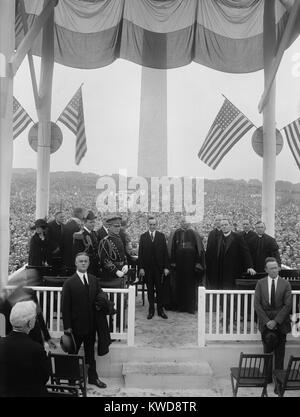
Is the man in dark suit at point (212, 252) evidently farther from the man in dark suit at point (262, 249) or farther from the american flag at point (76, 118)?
the american flag at point (76, 118)

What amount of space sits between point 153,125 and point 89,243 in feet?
16.9

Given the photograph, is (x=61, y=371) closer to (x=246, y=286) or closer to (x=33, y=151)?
(x=246, y=286)

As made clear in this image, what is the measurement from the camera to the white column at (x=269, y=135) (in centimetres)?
884

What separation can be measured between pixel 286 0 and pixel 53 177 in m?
6.35

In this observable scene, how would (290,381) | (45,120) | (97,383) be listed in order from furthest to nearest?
(45,120) < (97,383) < (290,381)

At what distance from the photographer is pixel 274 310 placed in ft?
17.4

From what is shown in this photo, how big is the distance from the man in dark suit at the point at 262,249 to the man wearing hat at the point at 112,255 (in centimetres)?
230

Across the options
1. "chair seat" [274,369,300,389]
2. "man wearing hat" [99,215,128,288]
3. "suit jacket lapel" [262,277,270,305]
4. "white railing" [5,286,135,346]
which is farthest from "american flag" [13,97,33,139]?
"chair seat" [274,369,300,389]

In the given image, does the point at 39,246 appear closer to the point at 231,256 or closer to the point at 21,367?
the point at 231,256

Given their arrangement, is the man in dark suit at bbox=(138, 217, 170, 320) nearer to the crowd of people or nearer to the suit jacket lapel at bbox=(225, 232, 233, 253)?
the suit jacket lapel at bbox=(225, 232, 233, 253)

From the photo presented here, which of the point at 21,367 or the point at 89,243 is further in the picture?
the point at 89,243

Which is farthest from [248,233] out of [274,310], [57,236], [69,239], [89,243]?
[57,236]

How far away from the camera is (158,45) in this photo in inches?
399

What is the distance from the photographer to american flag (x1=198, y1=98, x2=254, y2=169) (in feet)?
29.5
